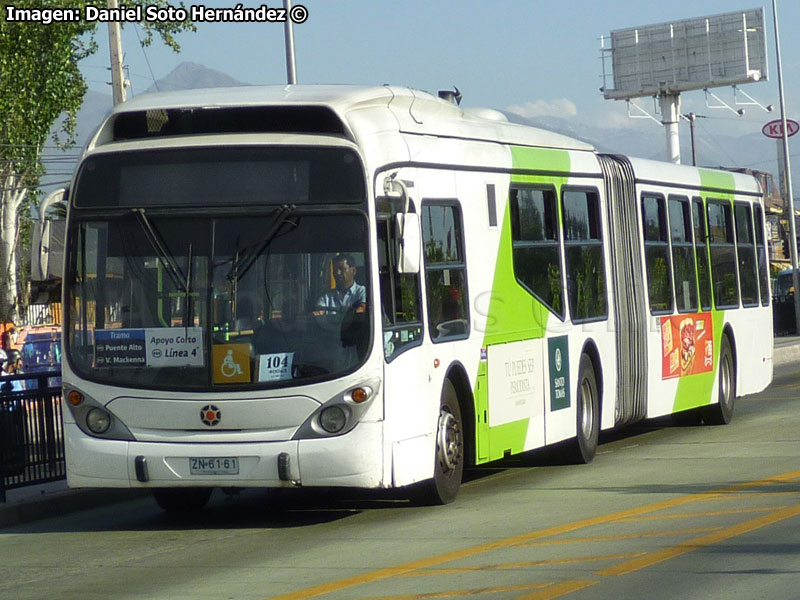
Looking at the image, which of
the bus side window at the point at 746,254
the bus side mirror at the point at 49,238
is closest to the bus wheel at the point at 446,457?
the bus side mirror at the point at 49,238

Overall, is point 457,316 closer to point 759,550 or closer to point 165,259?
point 165,259

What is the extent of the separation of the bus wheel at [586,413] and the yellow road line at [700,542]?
161 inches

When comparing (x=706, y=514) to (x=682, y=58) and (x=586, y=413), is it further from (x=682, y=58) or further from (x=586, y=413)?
(x=682, y=58)

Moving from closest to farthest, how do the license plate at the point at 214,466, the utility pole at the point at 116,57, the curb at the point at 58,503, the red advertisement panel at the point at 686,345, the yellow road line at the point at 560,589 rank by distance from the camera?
the yellow road line at the point at 560,589, the license plate at the point at 214,466, the curb at the point at 58,503, the red advertisement panel at the point at 686,345, the utility pole at the point at 116,57

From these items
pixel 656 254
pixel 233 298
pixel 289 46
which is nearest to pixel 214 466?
pixel 233 298

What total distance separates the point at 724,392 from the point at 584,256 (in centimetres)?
479

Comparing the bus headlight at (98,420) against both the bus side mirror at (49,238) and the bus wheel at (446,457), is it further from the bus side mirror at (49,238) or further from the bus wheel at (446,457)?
the bus wheel at (446,457)

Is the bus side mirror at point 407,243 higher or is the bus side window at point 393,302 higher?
the bus side mirror at point 407,243

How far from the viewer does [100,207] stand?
37.1 feet

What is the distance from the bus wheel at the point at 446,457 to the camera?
38.9ft

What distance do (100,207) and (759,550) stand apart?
17.3ft

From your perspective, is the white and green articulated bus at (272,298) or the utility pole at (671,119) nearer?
the white and green articulated bus at (272,298)

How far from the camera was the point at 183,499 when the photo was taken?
12742 mm

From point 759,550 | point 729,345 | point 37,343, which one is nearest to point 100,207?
point 759,550
